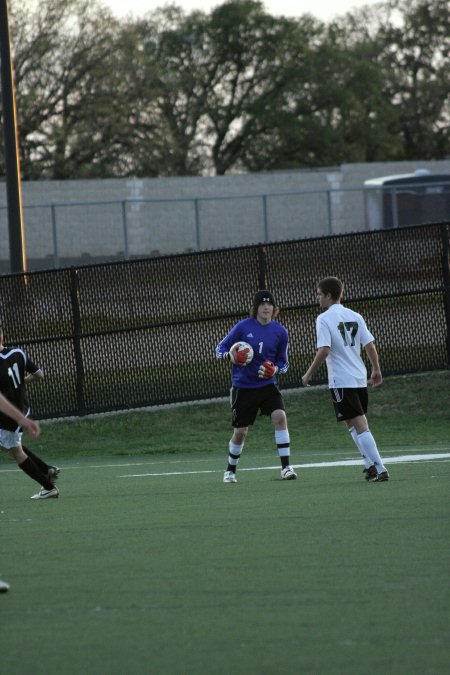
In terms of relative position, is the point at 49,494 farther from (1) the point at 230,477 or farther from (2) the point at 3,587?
(2) the point at 3,587

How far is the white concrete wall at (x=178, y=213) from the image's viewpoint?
3894 cm

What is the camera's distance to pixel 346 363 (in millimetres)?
11008

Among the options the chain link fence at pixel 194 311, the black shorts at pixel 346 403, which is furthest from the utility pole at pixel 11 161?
the black shorts at pixel 346 403

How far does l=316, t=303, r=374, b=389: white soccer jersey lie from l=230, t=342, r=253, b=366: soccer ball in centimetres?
110

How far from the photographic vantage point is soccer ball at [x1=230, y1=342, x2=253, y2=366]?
11920 millimetres

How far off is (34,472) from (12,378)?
2.86 feet

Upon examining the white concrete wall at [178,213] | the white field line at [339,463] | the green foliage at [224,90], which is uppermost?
the green foliage at [224,90]

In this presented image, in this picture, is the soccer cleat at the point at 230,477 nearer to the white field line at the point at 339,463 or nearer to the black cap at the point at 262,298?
the white field line at the point at 339,463

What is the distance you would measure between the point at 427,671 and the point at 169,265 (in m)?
14.5

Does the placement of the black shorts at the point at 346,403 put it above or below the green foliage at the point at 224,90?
below

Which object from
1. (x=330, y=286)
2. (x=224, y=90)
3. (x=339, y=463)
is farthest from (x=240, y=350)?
(x=224, y=90)

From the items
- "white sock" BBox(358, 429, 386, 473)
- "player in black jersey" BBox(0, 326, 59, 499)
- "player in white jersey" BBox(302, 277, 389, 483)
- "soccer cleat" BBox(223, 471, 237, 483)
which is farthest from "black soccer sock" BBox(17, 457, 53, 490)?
"white sock" BBox(358, 429, 386, 473)

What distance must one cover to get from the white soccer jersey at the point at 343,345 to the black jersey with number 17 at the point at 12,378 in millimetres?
2750

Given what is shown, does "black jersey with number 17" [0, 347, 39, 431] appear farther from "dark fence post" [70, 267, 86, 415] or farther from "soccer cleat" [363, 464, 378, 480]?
"dark fence post" [70, 267, 86, 415]
